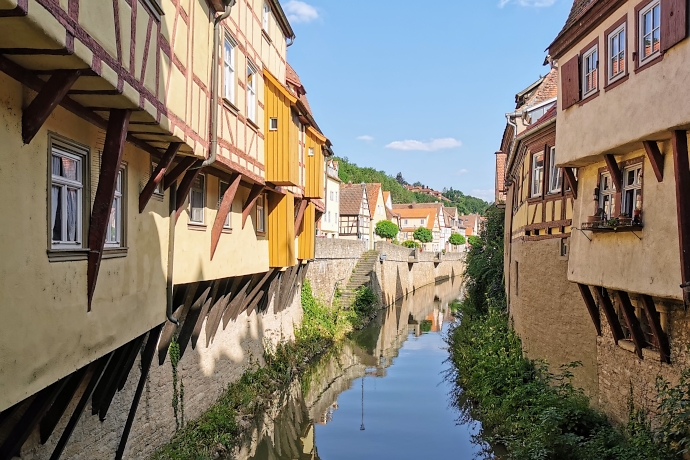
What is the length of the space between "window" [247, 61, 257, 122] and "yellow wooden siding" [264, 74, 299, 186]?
0.71m

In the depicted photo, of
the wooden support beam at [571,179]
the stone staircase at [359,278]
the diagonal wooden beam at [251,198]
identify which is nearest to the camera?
the wooden support beam at [571,179]

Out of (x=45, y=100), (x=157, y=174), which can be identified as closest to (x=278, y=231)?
(x=157, y=174)

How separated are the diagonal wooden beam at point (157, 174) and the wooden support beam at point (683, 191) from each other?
580 cm

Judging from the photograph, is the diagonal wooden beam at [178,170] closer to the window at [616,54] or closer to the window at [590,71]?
the window at [616,54]

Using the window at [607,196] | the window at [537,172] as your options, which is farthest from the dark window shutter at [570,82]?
the window at [537,172]

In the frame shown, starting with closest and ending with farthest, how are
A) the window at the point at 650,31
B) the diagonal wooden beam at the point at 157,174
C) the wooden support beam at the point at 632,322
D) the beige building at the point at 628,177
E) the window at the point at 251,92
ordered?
the beige building at the point at 628,177
the diagonal wooden beam at the point at 157,174
the window at the point at 650,31
the wooden support beam at the point at 632,322
the window at the point at 251,92

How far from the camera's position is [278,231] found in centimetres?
1402

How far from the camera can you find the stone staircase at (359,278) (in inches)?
1179

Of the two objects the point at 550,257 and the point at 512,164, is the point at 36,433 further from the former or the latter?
the point at 512,164

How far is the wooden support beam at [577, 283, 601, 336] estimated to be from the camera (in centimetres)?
1027

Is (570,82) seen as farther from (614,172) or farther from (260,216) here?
(260,216)

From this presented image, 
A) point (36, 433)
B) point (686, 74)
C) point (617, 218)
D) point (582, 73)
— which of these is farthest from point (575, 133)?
point (36, 433)

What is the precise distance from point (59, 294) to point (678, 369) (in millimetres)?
7178

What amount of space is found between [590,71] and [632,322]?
393cm
